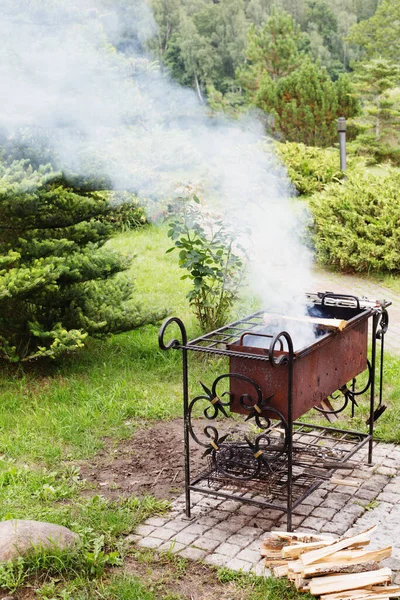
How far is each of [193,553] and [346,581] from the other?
0.79 meters

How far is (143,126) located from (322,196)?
12.6ft

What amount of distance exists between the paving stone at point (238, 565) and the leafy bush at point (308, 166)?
419 inches

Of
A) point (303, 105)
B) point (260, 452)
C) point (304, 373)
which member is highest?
point (303, 105)

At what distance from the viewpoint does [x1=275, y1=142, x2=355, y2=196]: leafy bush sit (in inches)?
543

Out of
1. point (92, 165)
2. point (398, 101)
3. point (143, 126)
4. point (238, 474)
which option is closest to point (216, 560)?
point (238, 474)

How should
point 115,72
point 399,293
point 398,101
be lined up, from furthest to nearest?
point 398,101 → point 399,293 → point 115,72

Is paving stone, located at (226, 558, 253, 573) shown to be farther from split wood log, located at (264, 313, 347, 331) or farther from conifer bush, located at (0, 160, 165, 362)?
conifer bush, located at (0, 160, 165, 362)

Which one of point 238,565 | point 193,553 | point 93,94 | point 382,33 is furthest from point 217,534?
point 382,33

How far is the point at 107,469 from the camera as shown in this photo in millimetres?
4645

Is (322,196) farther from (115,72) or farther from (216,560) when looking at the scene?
(216,560)

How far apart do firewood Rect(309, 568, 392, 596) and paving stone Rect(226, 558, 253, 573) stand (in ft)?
1.16

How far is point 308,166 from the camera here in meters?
14.2

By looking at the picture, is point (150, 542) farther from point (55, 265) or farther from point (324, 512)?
point (55, 265)

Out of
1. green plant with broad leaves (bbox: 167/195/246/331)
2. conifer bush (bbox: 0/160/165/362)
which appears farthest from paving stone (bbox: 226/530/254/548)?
green plant with broad leaves (bbox: 167/195/246/331)
